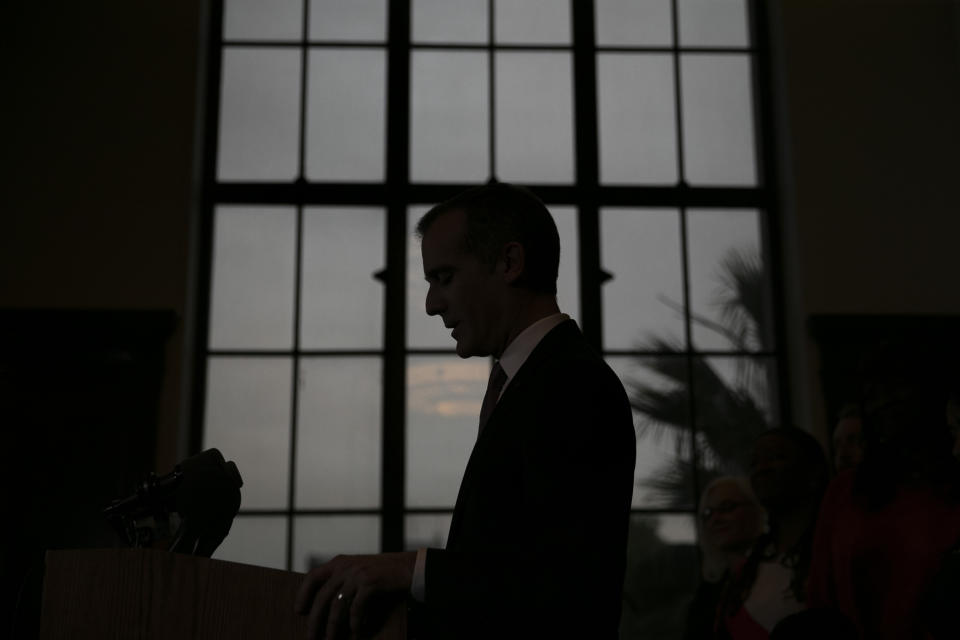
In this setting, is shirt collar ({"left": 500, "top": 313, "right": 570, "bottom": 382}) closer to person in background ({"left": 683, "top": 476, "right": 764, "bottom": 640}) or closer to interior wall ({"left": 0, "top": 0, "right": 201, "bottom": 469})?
person in background ({"left": 683, "top": 476, "right": 764, "bottom": 640})

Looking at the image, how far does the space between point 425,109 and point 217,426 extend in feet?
5.48

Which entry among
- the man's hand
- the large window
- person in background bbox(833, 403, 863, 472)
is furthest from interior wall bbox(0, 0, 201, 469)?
the man's hand

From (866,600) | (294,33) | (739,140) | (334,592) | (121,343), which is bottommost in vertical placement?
(866,600)

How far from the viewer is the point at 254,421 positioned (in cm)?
456

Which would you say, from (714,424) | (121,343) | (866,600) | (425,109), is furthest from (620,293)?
(866,600)

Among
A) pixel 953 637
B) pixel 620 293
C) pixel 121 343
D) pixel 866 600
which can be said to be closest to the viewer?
pixel 953 637

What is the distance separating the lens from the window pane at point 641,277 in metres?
4.72

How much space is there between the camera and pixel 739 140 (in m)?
5.03

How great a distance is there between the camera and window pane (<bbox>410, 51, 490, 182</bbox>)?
4.89m

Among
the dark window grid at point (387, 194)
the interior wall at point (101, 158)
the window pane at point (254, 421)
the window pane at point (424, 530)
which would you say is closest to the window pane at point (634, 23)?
the dark window grid at point (387, 194)

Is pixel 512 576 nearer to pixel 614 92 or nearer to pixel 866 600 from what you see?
pixel 866 600

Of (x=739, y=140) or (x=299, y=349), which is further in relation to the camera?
(x=739, y=140)

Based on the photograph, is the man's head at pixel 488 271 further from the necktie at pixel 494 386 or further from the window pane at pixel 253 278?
the window pane at pixel 253 278

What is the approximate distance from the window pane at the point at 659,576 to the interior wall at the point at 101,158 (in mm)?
1899
